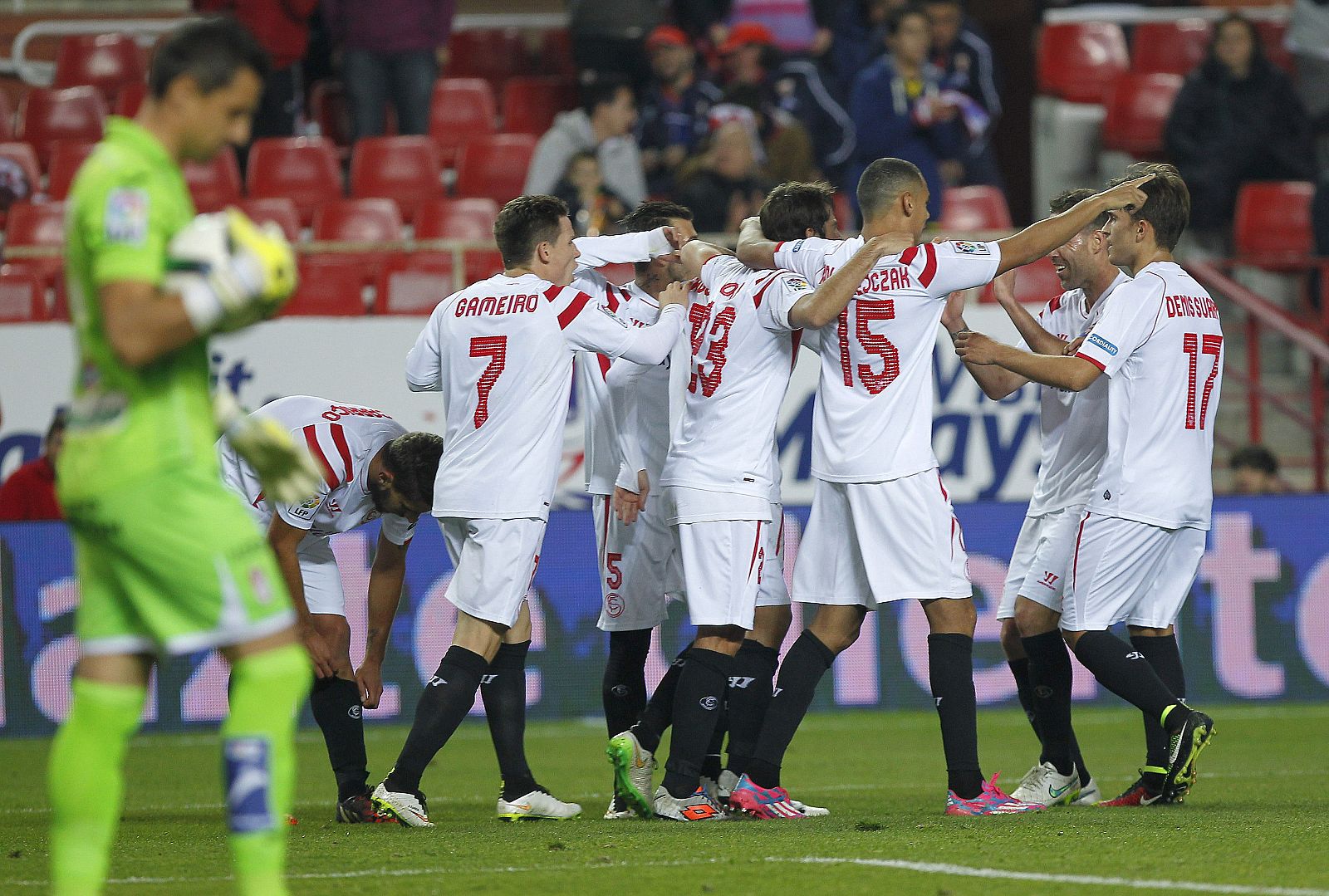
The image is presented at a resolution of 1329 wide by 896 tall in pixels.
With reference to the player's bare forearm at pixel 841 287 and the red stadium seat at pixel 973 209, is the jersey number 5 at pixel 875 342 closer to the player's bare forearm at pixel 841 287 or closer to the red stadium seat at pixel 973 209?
the player's bare forearm at pixel 841 287

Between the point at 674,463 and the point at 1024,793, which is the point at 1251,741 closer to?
the point at 1024,793

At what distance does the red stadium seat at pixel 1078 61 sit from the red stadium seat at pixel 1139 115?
0.71 meters

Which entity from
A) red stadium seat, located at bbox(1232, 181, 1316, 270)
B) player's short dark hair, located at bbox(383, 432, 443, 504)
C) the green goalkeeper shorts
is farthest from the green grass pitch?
red stadium seat, located at bbox(1232, 181, 1316, 270)

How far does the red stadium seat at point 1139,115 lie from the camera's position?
1438cm

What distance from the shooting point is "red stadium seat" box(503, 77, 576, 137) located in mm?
15172

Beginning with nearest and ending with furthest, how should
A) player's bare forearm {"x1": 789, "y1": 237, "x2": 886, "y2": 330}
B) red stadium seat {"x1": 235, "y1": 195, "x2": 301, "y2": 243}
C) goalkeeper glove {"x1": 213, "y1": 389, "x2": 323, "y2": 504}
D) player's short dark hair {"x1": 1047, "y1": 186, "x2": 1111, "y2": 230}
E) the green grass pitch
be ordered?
goalkeeper glove {"x1": 213, "y1": 389, "x2": 323, "y2": 504} < the green grass pitch < player's bare forearm {"x1": 789, "y1": 237, "x2": 886, "y2": 330} < player's short dark hair {"x1": 1047, "y1": 186, "x2": 1111, "y2": 230} < red stadium seat {"x1": 235, "y1": 195, "x2": 301, "y2": 243}

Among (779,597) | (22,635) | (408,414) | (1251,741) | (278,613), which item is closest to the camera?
(278,613)

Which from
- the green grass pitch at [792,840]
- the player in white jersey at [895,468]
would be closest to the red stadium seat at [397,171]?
the green grass pitch at [792,840]

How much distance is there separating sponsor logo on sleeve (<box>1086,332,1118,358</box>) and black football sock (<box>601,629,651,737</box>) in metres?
2.10

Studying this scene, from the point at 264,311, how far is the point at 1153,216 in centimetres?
401

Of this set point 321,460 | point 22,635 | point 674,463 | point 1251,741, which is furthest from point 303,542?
point 1251,741

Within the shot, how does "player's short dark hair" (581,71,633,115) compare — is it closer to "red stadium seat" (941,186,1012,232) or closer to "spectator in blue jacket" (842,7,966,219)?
"spectator in blue jacket" (842,7,966,219)

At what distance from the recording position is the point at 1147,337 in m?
6.39

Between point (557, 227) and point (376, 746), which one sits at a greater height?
point (557, 227)
